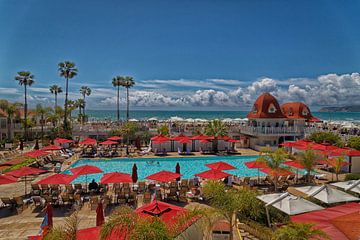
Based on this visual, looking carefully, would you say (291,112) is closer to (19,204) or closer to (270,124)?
(270,124)

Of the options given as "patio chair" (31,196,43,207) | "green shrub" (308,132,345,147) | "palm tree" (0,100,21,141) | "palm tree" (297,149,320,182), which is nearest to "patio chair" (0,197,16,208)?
"patio chair" (31,196,43,207)

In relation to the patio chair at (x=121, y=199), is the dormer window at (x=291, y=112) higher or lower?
higher

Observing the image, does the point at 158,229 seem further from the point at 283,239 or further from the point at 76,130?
the point at 76,130

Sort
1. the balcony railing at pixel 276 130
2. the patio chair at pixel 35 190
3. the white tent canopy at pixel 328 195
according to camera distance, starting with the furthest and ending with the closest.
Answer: the balcony railing at pixel 276 130 → the patio chair at pixel 35 190 → the white tent canopy at pixel 328 195

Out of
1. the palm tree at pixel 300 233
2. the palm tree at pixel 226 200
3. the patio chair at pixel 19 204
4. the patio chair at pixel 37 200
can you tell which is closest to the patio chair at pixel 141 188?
the patio chair at pixel 37 200

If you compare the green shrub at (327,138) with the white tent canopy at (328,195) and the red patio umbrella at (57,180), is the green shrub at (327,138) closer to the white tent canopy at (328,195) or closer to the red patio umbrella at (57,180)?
the white tent canopy at (328,195)

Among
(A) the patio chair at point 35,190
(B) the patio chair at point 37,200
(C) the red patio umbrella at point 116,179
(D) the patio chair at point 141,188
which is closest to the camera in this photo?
(B) the patio chair at point 37,200

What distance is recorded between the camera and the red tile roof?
35.1 metres

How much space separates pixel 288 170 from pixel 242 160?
13.0m

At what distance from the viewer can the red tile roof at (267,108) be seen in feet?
115

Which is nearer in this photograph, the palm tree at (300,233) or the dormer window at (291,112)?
the palm tree at (300,233)

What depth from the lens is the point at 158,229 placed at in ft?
17.4

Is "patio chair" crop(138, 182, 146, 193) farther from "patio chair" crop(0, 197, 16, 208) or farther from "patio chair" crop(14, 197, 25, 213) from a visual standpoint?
"patio chair" crop(0, 197, 16, 208)

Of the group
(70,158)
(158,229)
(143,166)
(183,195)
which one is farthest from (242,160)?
(158,229)
